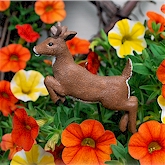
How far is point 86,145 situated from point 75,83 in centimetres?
12

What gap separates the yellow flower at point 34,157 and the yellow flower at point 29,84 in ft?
0.54

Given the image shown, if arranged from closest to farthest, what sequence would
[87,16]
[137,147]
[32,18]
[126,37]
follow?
[137,147] → [126,37] → [32,18] → [87,16]

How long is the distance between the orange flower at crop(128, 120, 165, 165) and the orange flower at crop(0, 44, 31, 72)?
1.34 ft

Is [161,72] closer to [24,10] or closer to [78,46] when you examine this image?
[78,46]

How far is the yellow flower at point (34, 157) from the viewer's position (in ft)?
2.69

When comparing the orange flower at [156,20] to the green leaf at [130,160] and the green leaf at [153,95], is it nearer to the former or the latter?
the green leaf at [153,95]

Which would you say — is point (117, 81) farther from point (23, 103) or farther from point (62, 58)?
point (23, 103)

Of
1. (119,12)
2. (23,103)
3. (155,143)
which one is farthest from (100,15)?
(155,143)

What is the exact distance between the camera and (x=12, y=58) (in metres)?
1.03

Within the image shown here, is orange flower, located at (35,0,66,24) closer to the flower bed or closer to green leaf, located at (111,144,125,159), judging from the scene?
the flower bed

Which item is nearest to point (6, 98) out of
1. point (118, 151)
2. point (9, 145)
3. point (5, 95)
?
point (5, 95)

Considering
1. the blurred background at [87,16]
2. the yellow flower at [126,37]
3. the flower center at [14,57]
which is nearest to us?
the yellow flower at [126,37]

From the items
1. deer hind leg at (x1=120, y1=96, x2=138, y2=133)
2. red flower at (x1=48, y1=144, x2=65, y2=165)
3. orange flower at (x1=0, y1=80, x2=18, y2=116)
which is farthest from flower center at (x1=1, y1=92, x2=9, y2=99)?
deer hind leg at (x1=120, y1=96, x2=138, y2=133)

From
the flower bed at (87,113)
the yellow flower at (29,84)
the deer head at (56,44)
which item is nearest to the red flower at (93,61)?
the flower bed at (87,113)
